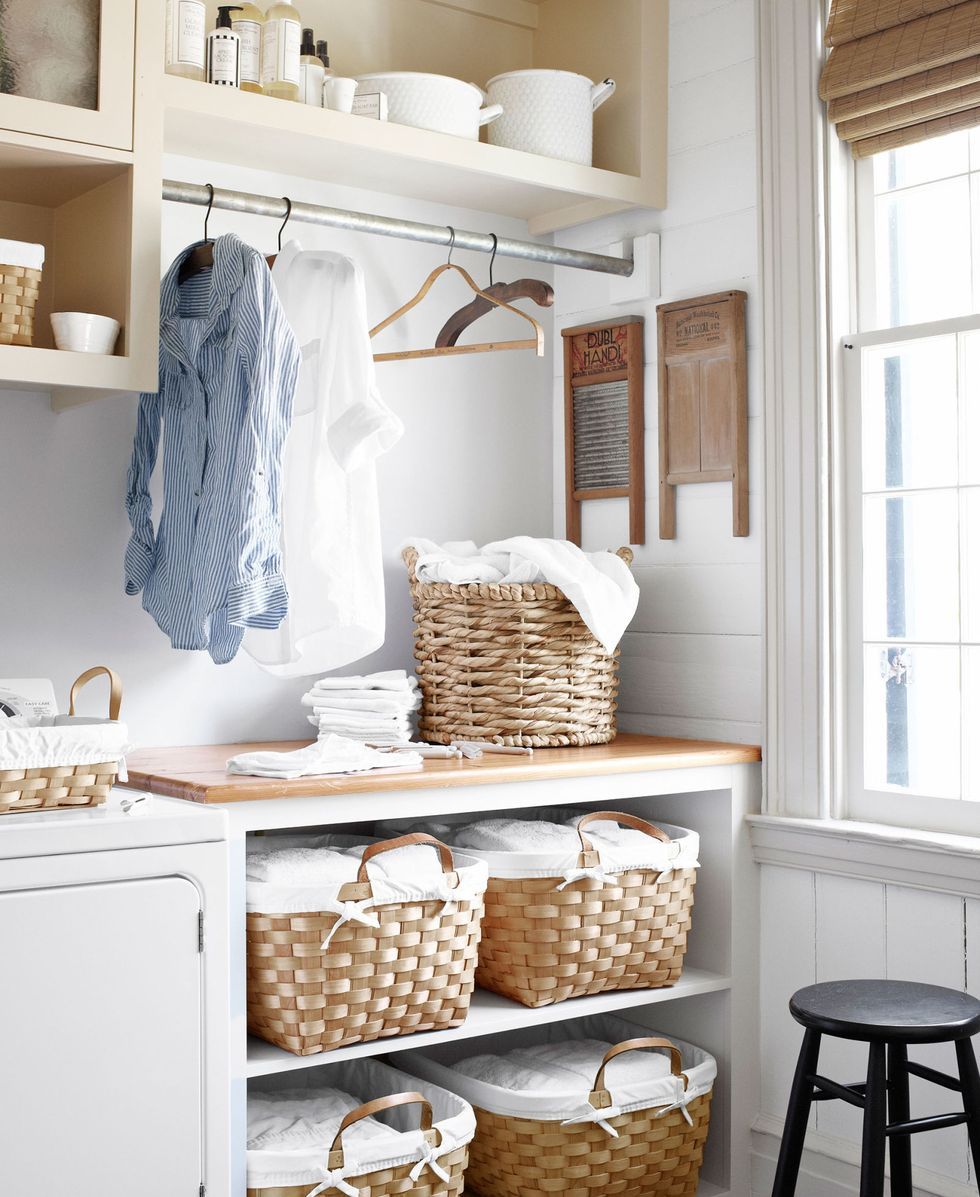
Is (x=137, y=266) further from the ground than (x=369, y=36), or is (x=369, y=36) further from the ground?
(x=369, y=36)

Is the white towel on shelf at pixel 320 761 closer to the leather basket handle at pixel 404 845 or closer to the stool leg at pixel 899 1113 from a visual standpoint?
the leather basket handle at pixel 404 845

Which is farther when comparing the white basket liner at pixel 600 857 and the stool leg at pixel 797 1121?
the white basket liner at pixel 600 857

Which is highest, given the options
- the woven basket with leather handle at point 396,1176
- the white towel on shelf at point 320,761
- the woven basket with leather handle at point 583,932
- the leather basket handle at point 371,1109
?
the white towel on shelf at point 320,761

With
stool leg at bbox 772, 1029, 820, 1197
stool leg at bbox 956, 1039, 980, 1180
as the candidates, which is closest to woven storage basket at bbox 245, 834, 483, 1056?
stool leg at bbox 772, 1029, 820, 1197

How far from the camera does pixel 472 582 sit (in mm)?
2533

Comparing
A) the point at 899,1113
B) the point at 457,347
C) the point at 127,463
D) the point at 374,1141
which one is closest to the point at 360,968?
the point at 374,1141

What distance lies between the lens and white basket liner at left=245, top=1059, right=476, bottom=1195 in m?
1.95

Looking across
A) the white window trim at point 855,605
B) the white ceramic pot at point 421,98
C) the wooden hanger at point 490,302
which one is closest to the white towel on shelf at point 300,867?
the white window trim at point 855,605

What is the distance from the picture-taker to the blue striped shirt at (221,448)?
2.10m

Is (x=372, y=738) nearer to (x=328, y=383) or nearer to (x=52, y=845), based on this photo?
(x=328, y=383)

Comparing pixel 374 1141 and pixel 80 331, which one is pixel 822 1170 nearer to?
pixel 374 1141

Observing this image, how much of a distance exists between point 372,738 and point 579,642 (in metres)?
0.45

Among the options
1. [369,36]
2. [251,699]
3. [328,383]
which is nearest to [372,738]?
[251,699]

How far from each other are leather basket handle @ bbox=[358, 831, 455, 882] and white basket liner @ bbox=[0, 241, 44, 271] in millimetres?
1039
